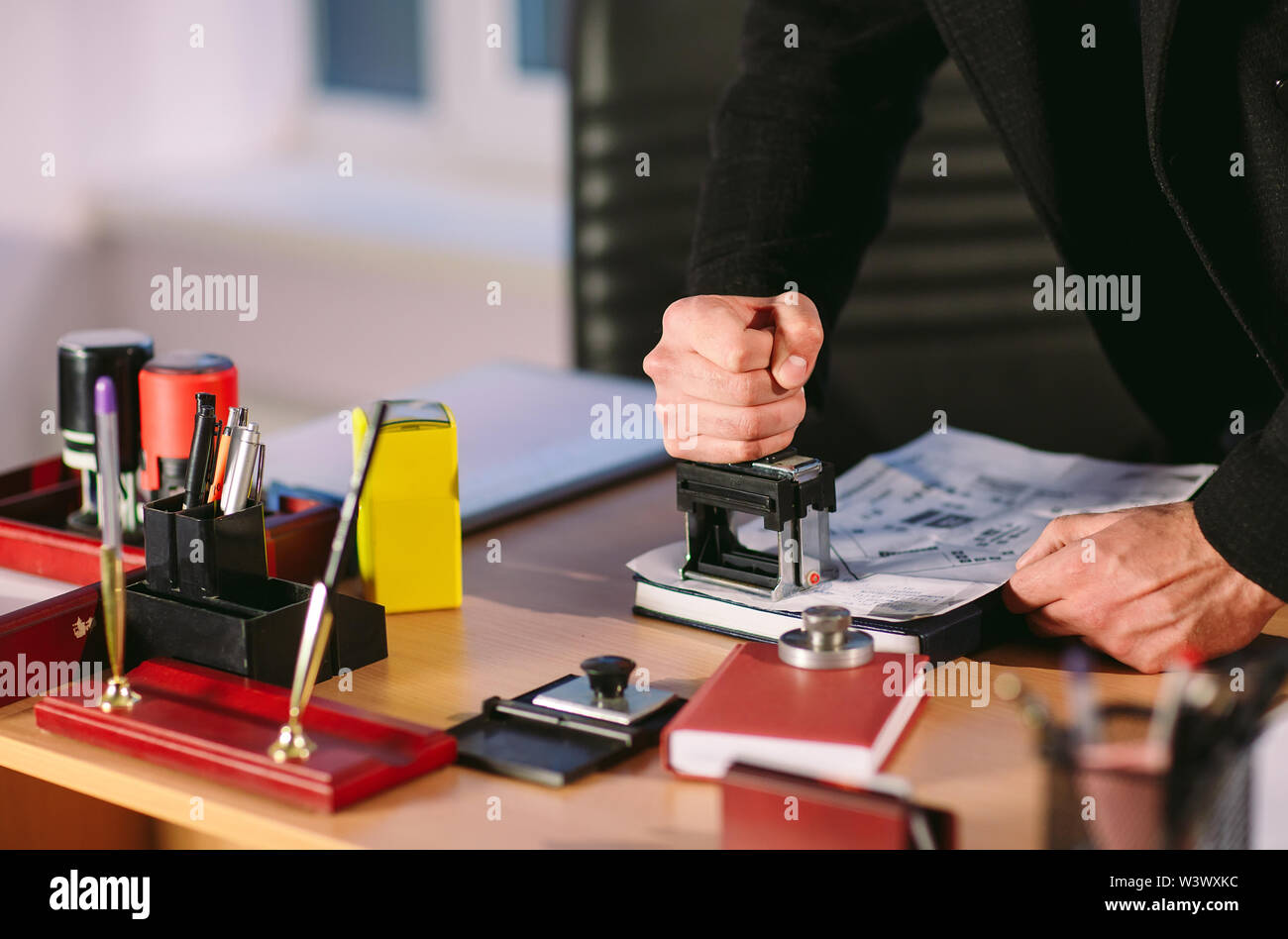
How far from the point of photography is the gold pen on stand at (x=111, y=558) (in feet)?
2.80

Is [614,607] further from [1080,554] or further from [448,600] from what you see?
[1080,554]

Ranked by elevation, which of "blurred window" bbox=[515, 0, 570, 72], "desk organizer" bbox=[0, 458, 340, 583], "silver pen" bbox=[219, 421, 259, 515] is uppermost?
"blurred window" bbox=[515, 0, 570, 72]

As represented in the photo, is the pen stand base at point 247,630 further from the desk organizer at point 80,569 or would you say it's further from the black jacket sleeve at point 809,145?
the black jacket sleeve at point 809,145

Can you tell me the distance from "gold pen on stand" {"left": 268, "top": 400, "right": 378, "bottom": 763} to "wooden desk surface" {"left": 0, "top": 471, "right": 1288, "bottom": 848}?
35 millimetres

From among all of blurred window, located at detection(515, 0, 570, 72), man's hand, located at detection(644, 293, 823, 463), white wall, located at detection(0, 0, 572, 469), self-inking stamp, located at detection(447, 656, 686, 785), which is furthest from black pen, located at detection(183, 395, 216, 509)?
blurred window, located at detection(515, 0, 570, 72)

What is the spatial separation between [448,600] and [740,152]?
526 millimetres

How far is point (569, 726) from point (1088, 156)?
75 cm

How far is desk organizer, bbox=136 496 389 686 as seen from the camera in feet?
3.10

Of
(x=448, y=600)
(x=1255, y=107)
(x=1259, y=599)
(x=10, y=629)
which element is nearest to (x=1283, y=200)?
(x=1255, y=107)

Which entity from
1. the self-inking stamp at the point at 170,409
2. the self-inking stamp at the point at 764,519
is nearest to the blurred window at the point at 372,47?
the self-inking stamp at the point at 170,409

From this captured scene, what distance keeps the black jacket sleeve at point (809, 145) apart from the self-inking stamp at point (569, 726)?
19.0 inches

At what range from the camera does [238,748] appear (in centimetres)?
84

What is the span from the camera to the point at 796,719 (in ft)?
2.76

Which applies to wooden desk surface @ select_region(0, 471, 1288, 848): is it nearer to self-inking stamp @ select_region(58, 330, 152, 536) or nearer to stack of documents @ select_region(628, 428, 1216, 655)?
stack of documents @ select_region(628, 428, 1216, 655)
